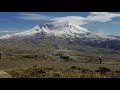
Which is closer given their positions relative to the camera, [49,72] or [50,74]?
[50,74]
